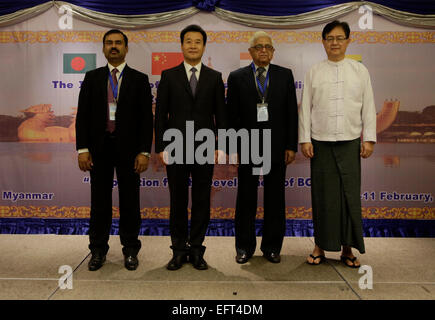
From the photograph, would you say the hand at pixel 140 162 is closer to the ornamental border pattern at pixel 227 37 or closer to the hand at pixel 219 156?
the hand at pixel 219 156

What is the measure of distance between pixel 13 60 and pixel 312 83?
2.99 m

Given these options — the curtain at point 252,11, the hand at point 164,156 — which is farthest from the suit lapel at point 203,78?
the curtain at point 252,11

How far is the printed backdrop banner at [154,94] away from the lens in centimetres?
362

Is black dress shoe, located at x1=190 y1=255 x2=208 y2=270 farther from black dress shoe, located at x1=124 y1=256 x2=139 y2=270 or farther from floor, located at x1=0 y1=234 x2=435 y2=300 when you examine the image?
black dress shoe, located at x1=124 y1=256 x2=139 y2=270

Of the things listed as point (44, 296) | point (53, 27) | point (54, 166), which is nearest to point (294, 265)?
point (44, 296)

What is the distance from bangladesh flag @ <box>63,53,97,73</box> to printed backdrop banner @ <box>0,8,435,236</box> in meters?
0.01

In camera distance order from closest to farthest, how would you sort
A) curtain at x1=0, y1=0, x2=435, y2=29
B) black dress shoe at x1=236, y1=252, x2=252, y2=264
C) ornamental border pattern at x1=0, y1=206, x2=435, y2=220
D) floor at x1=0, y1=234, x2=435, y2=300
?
floor at x1=0, y1=234, x2=435, y2=300 < black dress shoe at x1=236, y1=252, x2=252, y2=264 < curtain at x1=0, y1=0, x2=435, y2=29 < ornamental border pattern at x1=0, y1=206, x2=435, y2=220

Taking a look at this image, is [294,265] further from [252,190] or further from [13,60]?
[13,60]

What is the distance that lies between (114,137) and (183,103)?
572mm

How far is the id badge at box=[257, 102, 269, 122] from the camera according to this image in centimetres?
275

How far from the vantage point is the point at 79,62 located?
3.65 m

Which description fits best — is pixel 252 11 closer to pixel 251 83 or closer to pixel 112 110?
pixel 251 83

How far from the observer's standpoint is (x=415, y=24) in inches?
141

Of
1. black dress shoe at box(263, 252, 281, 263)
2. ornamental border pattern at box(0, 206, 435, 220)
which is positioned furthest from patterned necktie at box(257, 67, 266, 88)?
ornamental border pattern at box(0, 206, 435, 220)
